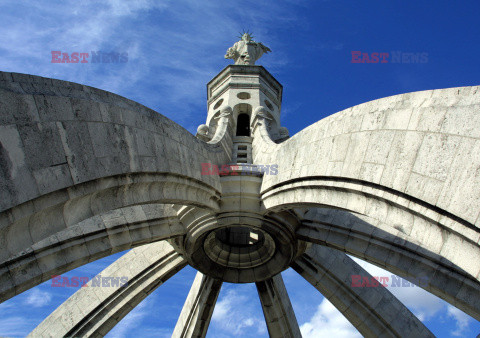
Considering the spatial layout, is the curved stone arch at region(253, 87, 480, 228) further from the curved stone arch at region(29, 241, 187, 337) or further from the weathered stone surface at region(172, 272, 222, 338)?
the weathered stone surface at region(172, 272, 222, 338)

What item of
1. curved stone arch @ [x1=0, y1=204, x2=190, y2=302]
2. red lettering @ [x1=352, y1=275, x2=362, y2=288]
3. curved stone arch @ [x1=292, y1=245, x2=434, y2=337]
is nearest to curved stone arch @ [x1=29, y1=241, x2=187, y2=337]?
curved stone arch @ [x1=0, y1=204, x2=190, y2=302]

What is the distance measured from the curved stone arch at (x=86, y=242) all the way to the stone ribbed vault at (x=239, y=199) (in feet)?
0.07

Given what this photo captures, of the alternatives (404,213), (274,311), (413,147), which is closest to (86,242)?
(404,213)

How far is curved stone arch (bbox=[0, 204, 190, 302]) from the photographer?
21.5 ft

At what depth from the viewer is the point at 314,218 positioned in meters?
8.91

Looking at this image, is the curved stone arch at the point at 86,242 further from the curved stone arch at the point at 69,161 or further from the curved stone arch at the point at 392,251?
the curved stone arch at the point at 392,251

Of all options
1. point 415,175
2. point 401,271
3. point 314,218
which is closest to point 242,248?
point 314,218

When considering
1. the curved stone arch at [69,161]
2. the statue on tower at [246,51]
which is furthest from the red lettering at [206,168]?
the statue on tower at [246,51]

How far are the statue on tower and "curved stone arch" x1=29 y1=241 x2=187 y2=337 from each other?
5.86 m

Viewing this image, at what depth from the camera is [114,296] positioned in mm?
10414

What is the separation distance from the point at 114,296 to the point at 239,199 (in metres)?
4.19

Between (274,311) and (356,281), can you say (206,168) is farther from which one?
(274,311)

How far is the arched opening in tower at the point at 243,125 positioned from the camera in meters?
12.5

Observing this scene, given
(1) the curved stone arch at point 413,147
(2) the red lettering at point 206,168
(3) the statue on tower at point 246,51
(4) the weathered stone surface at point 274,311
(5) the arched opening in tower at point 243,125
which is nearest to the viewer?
(1) the curved stone arch at point 413,147
